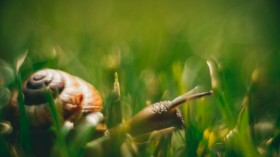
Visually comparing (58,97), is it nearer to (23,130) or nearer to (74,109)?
(74,109)

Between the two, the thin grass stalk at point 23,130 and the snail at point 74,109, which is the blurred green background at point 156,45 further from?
the thin grass stalk at point 23,130

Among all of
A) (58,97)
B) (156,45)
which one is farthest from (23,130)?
(156,45)

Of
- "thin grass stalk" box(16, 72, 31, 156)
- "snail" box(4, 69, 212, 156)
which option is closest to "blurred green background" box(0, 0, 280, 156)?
"snail" box(4, 69, 212, 156)

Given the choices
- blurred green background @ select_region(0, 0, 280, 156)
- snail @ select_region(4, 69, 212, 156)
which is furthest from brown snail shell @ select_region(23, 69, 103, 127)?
blurred green background @ select_region(0, 0, 280, 156)

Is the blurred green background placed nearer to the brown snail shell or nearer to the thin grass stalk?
the brown snail shell

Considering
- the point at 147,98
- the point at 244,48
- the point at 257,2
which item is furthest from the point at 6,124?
the point at 257,2

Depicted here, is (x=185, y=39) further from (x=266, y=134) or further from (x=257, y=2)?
(x=257, y=2)

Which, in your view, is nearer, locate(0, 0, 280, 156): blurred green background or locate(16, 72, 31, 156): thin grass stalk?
locate(16, 72, 31, 156): thin grass stalk
